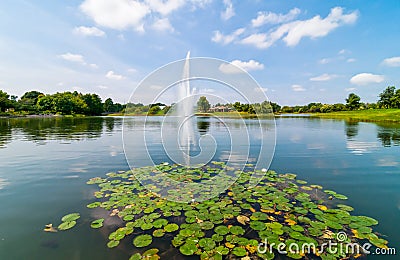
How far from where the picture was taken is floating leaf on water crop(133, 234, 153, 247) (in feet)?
11.6

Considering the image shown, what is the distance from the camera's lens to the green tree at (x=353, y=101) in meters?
75.4

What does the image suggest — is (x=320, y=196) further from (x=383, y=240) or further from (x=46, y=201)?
(x=46, y=201)

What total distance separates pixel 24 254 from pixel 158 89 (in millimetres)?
4298

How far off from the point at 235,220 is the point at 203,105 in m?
4.38

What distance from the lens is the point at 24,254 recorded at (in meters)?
3.39

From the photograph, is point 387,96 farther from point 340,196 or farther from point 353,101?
point 340,196

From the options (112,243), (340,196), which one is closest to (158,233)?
(112,243)

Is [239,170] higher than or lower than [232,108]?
lower

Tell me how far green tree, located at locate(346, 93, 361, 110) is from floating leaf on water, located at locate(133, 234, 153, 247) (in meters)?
92.9

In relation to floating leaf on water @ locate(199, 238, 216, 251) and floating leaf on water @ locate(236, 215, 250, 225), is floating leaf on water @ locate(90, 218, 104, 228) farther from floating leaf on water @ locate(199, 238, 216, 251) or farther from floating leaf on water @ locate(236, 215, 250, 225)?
floating leaf on water @ locate(236, 215, 250, 225)

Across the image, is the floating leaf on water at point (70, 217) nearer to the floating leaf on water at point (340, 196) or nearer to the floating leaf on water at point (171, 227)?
the floating leaf on water at point (171, 227)

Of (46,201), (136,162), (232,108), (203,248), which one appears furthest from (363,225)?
(136,162)

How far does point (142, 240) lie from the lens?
364cm

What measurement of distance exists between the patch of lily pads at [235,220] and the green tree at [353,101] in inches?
3474
